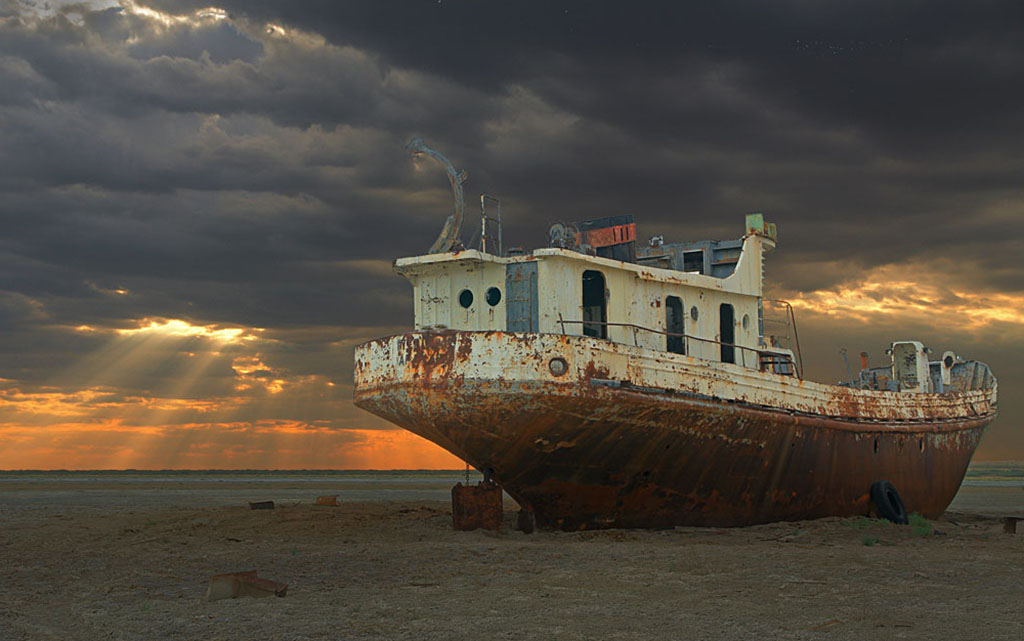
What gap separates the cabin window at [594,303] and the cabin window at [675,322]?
5.22 feet

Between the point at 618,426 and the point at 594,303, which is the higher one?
the point at 594,303

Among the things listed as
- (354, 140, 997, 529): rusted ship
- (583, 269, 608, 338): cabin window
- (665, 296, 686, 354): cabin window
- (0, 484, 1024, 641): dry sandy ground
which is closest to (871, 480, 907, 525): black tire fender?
(354, 140, 997, 529): rusted ship

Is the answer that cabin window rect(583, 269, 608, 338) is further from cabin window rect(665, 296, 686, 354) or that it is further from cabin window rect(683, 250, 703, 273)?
cabin window rect(683, 250, 703, 273)

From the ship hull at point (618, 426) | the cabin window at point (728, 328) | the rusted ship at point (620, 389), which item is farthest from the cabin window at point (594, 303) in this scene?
the cabin window at point (728, 328)

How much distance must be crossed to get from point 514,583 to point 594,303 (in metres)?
6.23

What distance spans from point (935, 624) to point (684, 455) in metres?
6.44

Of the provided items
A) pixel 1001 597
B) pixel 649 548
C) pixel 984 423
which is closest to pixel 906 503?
pixel 984 423

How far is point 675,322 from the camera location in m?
17.4

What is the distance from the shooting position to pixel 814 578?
→ 1159 cm

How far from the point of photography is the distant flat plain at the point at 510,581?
356 inches

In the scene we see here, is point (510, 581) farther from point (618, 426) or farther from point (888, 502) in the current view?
point (888, 502)

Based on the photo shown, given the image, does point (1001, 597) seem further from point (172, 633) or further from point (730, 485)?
point (172, 633)

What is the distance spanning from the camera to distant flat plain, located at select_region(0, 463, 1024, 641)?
905 centimetres

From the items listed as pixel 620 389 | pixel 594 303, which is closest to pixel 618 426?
pixel 620 389
